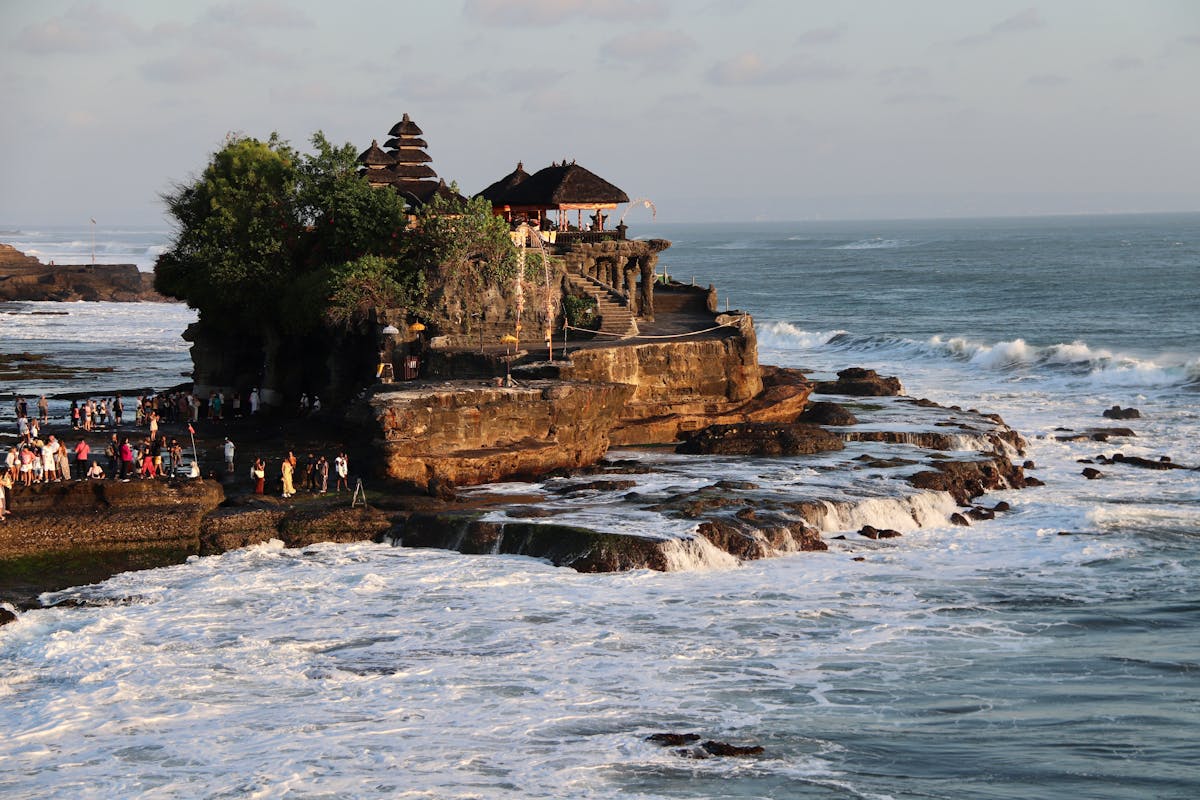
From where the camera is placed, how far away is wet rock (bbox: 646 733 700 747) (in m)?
19.0

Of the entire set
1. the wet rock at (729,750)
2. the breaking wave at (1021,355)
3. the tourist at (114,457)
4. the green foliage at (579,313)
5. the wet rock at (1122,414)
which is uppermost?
the green foliage at (579,313)

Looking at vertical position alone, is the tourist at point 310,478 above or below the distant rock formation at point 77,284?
below

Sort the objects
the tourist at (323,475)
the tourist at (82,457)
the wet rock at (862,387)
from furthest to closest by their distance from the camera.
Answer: the wet rock at (862,387), the tourist at (82,457), the tourist at (323,475)

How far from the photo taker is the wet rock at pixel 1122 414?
4662cm

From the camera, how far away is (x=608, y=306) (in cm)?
4397

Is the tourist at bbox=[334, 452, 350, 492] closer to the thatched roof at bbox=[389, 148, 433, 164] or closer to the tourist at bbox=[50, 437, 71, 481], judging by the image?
the tourist at bbox=[50, 437, 71, 481]

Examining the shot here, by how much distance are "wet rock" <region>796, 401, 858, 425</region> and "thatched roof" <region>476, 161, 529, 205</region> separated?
13.4 m

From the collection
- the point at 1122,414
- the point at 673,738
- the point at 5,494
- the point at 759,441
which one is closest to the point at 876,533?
the point at 759,441

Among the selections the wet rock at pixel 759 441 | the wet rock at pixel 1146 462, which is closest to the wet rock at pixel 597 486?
the wet rock at pixel 759 441

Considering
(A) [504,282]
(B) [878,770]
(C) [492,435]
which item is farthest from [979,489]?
(B) [878,770]

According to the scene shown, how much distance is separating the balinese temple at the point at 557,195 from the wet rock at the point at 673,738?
2992cm

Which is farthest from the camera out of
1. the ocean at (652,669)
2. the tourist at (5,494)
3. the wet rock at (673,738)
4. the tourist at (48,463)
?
the tourist at (48,463)

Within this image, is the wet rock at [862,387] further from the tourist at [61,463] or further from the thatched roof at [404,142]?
the tourist at [61,463]

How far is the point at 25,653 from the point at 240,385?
85.9 ft
